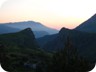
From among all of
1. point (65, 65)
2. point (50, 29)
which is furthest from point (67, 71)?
point (50, 29)

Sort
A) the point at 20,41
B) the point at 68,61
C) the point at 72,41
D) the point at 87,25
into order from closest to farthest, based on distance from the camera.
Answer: the point at 68,61 → the point at 72,41 → the point at 87,25 → the point at 20,41

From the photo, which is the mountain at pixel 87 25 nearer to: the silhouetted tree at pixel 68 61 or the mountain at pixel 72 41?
the mountain at pixel 72 41

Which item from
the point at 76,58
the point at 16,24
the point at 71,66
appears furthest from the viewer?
the point at 16,24

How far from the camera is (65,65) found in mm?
4125

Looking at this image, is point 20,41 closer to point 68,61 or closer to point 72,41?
point 72,41

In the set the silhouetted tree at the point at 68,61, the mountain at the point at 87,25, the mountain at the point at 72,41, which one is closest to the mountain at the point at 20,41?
the mountain at the point at 72,41

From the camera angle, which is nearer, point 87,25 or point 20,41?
point 87,25

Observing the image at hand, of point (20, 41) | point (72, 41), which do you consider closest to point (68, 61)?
point (72, 41)

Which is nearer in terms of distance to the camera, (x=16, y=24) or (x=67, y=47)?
(x=67, y=47)

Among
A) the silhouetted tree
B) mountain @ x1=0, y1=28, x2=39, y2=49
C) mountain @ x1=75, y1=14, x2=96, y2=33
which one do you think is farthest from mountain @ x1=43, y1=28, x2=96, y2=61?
mountain @ x1=0, y1=28, x2=39, y2=49

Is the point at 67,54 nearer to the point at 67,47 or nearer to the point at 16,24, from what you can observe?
the point at 67,47

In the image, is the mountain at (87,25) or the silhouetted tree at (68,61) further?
the mountain at (87,25)

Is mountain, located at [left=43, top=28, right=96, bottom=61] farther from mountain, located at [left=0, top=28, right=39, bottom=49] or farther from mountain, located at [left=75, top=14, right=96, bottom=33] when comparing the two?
mountain, located at [left=0, top=28, right=39, bottom=49]

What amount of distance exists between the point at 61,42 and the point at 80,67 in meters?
1.09
